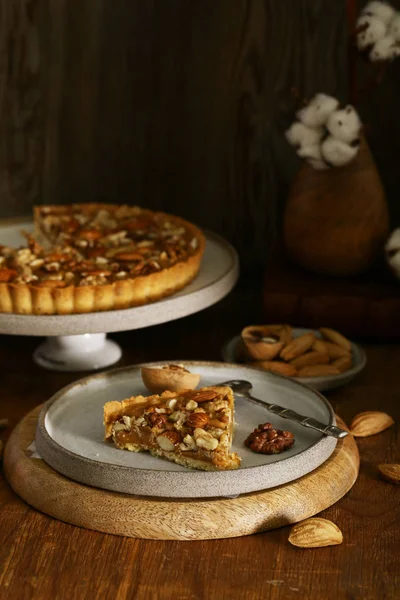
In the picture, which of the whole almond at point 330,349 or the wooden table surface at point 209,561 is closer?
the wooden table surface at point 209,561

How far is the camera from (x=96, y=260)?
1469mm

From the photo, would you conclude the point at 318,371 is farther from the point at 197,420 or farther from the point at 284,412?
the point at 197,420

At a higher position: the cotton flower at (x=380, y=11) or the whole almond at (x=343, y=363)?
the cotton flower at (x=380, y=11)

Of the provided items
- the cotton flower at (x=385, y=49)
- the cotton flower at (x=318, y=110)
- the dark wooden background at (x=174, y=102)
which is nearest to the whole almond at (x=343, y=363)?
the cotton flower at (x=318, y=110)

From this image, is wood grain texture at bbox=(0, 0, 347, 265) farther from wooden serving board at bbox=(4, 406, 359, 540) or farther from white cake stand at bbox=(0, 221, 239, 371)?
wooden serving board at bbox=(4, 406, 359, 540)

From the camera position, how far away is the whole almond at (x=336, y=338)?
1.43m

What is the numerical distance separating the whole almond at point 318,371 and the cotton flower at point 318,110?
0.36 metres

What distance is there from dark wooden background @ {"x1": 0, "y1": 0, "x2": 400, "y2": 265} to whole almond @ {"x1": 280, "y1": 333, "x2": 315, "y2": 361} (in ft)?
1.77

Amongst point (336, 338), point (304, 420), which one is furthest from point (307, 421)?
point (336, 338)

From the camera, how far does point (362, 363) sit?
54.9 inches

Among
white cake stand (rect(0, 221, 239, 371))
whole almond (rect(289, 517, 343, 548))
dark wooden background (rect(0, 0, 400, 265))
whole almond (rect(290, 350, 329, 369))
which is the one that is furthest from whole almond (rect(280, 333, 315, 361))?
dark wooden background (rect(0, 0, 400, 265))

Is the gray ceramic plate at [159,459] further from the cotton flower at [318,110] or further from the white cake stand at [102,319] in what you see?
the cotton flower at [318,110]

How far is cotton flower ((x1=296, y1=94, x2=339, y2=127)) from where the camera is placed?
57.6 inches

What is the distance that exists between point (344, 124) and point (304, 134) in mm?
63
